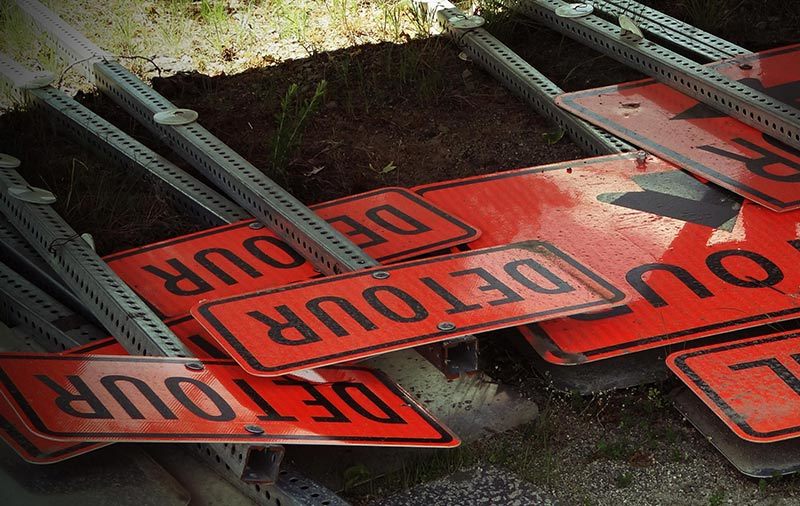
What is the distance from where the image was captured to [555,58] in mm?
6359

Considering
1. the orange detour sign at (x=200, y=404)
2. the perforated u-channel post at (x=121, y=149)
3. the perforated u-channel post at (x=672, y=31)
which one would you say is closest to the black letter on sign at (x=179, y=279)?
the perforated u-channel post at (x=121, y=149)

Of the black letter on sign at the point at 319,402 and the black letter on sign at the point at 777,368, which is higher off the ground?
the black letter on sign at the point at 777,368

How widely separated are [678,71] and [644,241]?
142 cm

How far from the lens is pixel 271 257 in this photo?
4594mm

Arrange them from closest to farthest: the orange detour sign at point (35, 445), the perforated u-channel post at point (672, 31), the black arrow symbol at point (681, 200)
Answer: the orange detour sign at point (35, 445) → the black arrow symbol at point (681, 200) → the perforated u-channel post at point (672, 31)

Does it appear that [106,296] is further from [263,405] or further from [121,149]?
[121,149]

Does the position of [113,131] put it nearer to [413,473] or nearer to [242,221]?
[242,221]

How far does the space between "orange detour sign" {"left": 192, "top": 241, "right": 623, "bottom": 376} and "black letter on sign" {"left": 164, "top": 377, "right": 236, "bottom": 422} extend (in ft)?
0.41

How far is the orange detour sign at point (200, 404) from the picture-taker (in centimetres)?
340

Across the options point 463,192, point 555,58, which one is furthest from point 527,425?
point 555,58

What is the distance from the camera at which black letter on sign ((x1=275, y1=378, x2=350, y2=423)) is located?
355 cm

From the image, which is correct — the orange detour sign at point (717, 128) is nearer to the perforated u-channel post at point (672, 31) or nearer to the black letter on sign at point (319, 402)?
the perforated u-channel post at point (672, 31)

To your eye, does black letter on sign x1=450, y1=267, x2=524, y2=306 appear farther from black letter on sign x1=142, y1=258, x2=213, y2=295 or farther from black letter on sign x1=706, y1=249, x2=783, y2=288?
black letter on sign x1=142, y1=258, x2=213, y2=295

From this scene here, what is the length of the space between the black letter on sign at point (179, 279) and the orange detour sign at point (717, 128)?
195 cm
